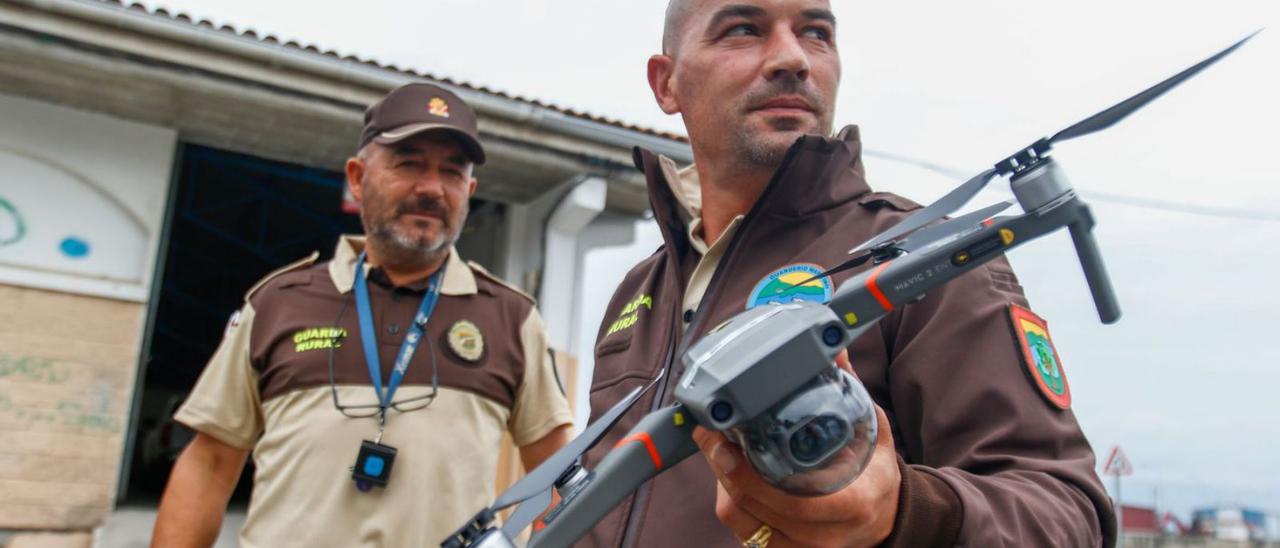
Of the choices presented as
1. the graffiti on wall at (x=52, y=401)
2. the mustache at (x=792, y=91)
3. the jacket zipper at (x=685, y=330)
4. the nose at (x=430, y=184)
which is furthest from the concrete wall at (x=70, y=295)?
the mustache at (x=792, y=91)

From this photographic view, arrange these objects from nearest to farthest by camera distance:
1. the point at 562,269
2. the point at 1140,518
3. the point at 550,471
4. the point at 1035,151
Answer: the point at 1035,151
the point at 550,471
the point at 562,269
the point at 1140,518

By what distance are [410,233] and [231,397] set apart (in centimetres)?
78

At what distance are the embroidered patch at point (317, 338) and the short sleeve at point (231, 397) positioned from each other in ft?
0.63

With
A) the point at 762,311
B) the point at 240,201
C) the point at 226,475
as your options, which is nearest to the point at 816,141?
the point at 762,311

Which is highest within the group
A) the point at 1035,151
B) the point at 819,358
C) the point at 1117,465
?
the point at 1035,151

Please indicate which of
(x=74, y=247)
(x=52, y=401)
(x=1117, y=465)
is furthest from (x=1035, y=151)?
(x=1117, y=465)

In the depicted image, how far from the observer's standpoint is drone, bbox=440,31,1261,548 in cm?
89

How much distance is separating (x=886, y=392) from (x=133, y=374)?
6.12 meters

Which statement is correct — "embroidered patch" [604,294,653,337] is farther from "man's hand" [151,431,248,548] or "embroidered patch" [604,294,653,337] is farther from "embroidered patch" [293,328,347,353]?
"man's hand" [151,431,248,548]

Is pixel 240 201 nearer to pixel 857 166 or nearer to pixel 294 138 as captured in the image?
pixel 294 138

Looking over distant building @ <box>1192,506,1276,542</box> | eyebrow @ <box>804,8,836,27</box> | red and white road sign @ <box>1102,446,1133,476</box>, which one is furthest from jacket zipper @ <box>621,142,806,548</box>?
distant building @ <box>1192,506,1276,542</box>

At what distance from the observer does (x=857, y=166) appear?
1711 millimetres

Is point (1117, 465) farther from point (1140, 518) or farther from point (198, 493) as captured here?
Answer: point (1140, 518)

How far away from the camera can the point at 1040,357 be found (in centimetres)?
125
